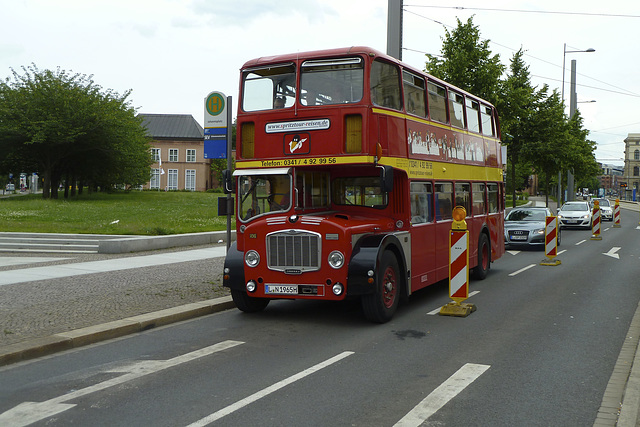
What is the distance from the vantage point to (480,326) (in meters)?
8.91

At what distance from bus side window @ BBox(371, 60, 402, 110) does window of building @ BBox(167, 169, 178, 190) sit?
8968cm

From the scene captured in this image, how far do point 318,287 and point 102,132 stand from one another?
41083mm

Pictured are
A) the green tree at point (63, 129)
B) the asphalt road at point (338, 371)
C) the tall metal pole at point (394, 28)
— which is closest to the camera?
the asphalt road at point (338, 371)

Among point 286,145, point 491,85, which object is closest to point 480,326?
point 286,145

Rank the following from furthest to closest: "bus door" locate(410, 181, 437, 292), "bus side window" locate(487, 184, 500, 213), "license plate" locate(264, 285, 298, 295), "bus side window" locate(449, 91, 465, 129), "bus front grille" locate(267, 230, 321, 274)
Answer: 1. "bus side window" locate(487, 184, 500, 213)
2. "bus side window" locate(449, 91, 465, 129)
3. "bus door" locate(410, 181, 437, 292)
4. "license plate" locate(264, 285, 298, 295)
5. "bus front grille" locate(267, 230, 321, 274)

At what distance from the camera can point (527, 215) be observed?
925 inches

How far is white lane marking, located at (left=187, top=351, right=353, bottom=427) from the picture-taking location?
4.97 meters

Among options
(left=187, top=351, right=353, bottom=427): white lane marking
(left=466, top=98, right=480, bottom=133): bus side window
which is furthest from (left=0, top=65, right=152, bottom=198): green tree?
(left=187, top=351, right=353, bottom=427): white lane marking

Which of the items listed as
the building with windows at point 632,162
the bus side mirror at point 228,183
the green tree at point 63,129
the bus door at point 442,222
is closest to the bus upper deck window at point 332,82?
the bus side mirror at point 228,183

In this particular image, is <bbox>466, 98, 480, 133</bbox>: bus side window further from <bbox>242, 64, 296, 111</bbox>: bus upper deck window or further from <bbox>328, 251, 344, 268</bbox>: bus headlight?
<bbox>328, 251, 344, 268</bbox>: bus headlight

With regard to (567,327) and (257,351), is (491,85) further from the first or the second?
(257,351)

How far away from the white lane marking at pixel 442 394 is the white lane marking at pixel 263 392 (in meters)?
1.27

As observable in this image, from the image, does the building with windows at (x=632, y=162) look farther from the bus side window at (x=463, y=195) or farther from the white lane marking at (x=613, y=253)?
the bus side window at (x=463, y=195)

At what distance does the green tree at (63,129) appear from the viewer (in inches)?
1677
